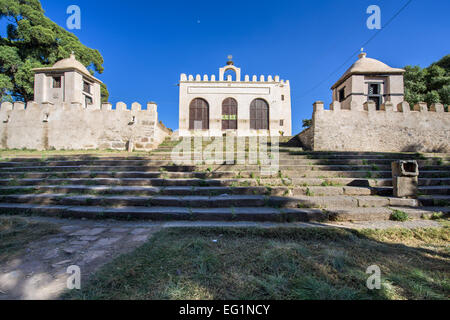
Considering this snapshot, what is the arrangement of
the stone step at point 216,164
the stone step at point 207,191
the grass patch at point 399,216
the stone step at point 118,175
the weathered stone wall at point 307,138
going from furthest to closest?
the weathered stone wall at point 307,138 → the stone step at point 216,164 → the stone step at point 118,175 → the stone step at point 207,191 → the grass patch at point 399,216

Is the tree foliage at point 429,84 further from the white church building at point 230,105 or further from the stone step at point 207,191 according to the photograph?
the stone step at point 207,191

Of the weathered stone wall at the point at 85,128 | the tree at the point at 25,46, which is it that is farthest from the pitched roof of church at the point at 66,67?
the weathered stone wall at the point at 85,128

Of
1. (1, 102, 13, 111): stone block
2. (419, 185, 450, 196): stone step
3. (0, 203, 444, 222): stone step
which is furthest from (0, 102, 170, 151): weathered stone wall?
(419, 185, 450, 196): stone step

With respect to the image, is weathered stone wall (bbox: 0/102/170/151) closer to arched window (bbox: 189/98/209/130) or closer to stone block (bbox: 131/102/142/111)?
stone block (bbox: 131/102/142/111)

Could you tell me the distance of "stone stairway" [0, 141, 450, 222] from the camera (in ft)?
12.3

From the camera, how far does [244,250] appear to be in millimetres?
2492

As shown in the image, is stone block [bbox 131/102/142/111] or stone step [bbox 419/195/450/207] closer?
stone step [bbox 419/195/450/207]

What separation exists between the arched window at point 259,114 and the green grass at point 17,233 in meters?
17.5

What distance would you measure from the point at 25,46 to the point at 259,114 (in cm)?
2456

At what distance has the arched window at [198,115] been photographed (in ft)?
61.4

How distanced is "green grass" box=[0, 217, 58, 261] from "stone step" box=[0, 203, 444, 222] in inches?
20.5

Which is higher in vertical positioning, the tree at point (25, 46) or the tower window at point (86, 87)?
the tree at point (25, 46)
